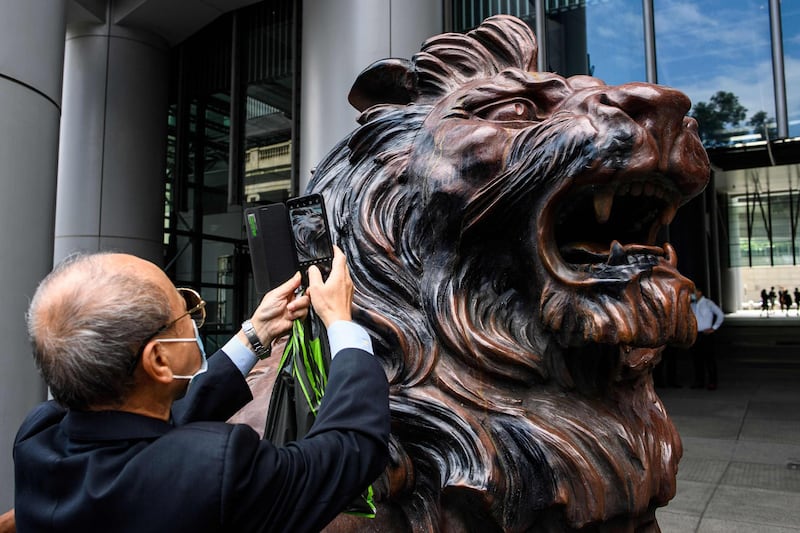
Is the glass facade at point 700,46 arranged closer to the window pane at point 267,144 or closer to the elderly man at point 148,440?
the window pane at point 267,144

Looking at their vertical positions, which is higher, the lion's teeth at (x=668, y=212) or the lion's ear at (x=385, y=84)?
the lion's ear at (x=385, y=84)

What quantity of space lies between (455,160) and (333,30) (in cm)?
491

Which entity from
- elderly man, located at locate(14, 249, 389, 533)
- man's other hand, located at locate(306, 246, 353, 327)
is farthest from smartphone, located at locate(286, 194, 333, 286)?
elderly man, located at locate(14, 249, 389, 533)

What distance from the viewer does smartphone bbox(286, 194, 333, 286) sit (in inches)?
58.8

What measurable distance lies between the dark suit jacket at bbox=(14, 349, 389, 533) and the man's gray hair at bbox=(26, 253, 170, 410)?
0.05 m

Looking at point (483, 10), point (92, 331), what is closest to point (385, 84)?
point (92, 331)

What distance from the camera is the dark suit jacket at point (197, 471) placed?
3.00 feet

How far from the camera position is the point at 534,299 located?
154 cm

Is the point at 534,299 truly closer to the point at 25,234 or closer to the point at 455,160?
the point at 455,160

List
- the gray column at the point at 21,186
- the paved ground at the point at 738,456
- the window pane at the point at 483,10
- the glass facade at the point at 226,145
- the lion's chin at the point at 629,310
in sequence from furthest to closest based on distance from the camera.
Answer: the glass facade at the point at 226,145, the window pane at the point at 483,10, the paved ground at the point at 738,456, the gray column at the point at 21,186, the lion's chin at the point at 629,310

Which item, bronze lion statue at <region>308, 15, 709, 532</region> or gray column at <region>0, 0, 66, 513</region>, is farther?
gray column at <region>0, 0, 66, 513</region>

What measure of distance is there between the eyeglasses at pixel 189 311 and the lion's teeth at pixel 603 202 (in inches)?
33.3

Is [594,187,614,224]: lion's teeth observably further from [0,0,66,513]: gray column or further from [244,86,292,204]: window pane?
[244,86,292,204]: window pane

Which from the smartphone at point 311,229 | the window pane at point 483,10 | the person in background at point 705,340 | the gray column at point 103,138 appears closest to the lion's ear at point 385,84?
the smartphone at point 311,229
